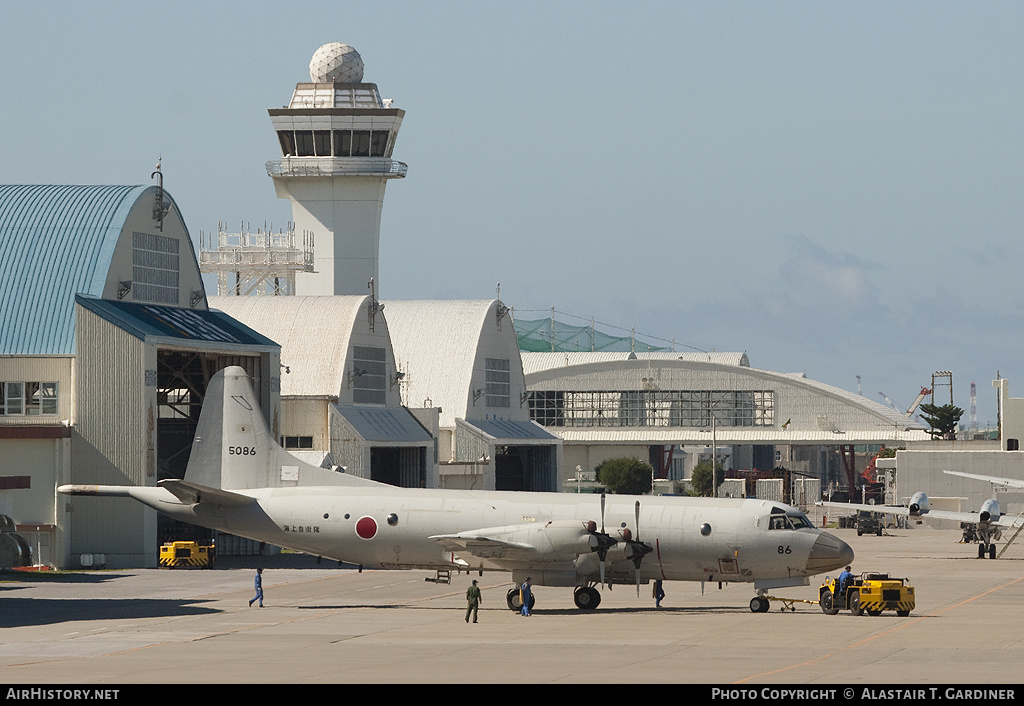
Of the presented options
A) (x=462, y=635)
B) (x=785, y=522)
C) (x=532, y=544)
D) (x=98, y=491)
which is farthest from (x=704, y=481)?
(x=462, y=635)

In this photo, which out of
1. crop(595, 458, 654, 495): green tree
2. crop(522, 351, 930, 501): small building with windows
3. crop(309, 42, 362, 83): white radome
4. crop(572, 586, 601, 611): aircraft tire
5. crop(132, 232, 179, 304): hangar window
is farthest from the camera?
crop(522, 351, 930, 501): small building with windows

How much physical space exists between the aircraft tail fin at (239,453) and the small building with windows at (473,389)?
42.7 m

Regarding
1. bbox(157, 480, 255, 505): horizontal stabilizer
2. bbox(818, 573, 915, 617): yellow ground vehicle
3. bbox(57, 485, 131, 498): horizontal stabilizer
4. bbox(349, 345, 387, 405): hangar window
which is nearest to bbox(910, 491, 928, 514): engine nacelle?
bbox(818, 573, 915, 617): yellow ground vehicle

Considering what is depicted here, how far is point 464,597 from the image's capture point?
5503 cm

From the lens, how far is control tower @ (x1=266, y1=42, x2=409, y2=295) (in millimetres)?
121375

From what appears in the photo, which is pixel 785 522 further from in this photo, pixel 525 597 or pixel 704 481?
pixel 704 481

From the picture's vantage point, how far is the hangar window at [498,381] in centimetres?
10706

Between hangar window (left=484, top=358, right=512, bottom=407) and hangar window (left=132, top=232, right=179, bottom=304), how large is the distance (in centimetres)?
3488

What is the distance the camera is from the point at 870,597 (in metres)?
46.5

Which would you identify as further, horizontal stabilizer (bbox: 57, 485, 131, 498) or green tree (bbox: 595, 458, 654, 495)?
green tree (bbox: 595, 458, 654, 495)

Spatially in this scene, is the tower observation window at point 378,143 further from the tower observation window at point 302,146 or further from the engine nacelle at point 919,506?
the engine nacelle at point 919,506

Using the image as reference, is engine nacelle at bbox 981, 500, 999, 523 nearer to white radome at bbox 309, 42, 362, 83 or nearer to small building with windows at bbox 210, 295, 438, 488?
small building with windows at bbox 210, 295, 438, 488
